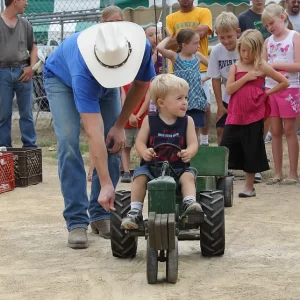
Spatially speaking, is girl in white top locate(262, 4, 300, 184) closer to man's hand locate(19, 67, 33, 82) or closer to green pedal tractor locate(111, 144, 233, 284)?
man's hand locate(19, 67, 33, 82)

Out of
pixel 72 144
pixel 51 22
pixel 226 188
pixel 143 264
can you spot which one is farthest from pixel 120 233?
pixel 51 22

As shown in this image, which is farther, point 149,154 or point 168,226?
point 149,154

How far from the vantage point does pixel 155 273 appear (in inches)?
180

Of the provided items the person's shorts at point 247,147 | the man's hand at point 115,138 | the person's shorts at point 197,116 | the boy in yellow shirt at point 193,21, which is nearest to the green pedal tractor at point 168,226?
the man's hand at point 115,138

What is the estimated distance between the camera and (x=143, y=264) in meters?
5.12

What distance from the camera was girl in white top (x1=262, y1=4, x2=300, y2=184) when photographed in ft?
27.5

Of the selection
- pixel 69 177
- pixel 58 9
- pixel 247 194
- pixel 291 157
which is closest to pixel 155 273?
pixel 69 177

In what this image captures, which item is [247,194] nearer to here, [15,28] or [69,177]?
[69,177]

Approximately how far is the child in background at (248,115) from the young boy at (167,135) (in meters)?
2.65

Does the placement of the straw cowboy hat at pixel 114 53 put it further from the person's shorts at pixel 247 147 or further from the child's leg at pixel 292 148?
the child's leg at pixel 292 148

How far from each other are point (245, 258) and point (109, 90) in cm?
155

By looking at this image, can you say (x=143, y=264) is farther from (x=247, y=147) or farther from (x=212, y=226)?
(x=247, y=147)

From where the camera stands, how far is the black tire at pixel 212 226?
5.10 meters

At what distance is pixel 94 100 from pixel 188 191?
0.85 metres
